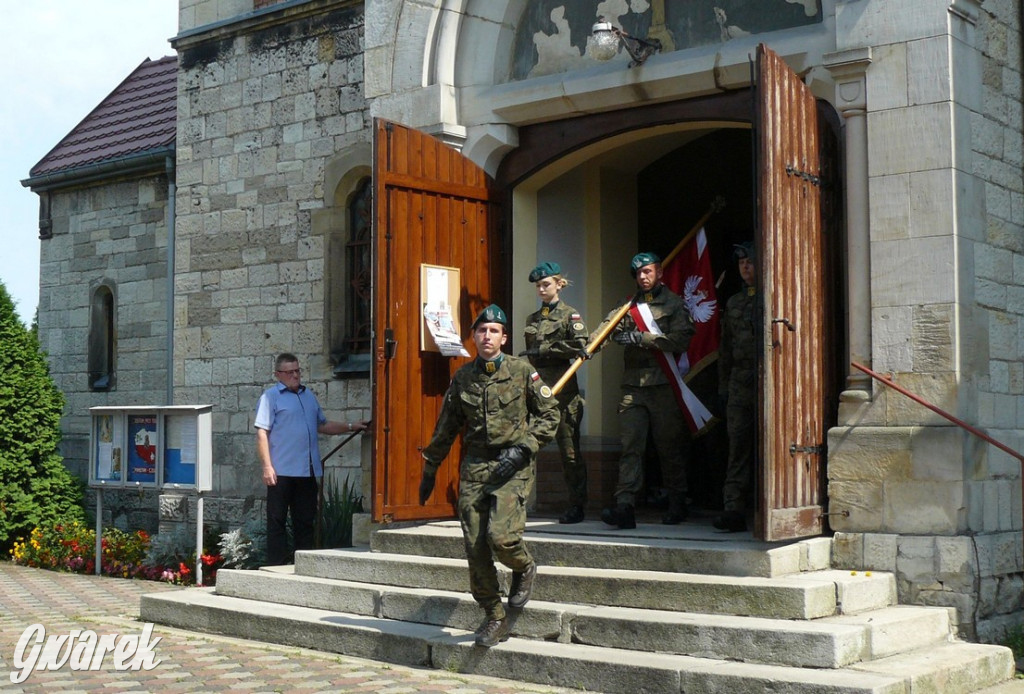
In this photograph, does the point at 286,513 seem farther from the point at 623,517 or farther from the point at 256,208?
the point at 256,208

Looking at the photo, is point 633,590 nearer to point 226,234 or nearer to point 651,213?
point 651,213

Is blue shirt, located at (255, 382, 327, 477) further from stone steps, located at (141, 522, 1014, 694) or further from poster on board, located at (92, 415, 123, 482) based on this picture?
poster on board, located at (92, 415, 123, 482)

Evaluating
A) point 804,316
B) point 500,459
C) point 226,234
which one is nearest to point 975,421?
point 804,316

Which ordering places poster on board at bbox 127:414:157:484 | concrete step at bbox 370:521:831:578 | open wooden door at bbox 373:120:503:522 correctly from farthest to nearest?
poster on board at bbox 127:414:157:484, open wooden door at bbox 373:120:503:522, concrete step at bbox 370:521:831:578

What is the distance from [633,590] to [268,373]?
5894mm

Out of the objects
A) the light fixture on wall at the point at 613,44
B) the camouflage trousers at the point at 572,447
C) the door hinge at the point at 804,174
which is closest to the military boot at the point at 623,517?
the camouflage trousers at the point at 572,447

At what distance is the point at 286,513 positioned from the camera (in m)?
10.1

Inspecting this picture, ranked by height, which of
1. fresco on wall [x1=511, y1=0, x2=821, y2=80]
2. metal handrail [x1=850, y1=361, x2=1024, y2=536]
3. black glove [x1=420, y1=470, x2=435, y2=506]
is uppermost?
fresco on wall [x1=511, y1=0, x2=821, y2=80]

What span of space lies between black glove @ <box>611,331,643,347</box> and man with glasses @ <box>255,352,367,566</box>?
7.38ft

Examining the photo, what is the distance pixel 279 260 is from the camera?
12.3 m

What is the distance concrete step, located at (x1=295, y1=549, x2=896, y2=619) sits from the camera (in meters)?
6.80

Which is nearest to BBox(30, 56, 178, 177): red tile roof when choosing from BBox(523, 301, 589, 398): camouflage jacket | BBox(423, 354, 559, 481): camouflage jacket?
BBox(523, 301, 589, 398): camouflage jacket

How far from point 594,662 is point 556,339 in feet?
8.93

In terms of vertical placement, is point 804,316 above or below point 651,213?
below
